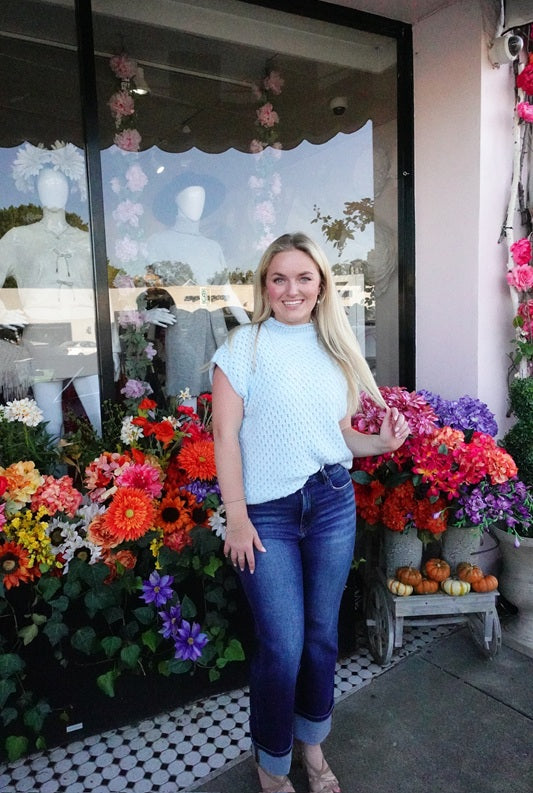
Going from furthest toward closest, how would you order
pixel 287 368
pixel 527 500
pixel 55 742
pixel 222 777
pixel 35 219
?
pixel 35 219 → pixel 527 500 → pixel 55 742 → pixel 222 777 → pixel 287 368

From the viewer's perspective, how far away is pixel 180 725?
79.0 inches

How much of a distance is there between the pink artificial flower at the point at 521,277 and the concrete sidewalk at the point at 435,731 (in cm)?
160

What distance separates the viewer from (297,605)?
1.48 meters

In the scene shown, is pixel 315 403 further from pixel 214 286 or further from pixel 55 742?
pixel 214 286

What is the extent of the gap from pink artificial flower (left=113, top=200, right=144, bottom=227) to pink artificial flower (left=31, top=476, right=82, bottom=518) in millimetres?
2287

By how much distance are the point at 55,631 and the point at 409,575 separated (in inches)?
51.1

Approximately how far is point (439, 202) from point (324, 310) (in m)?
1.63

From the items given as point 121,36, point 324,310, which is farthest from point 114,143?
point 324,310

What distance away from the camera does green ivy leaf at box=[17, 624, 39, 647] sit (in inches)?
68.3

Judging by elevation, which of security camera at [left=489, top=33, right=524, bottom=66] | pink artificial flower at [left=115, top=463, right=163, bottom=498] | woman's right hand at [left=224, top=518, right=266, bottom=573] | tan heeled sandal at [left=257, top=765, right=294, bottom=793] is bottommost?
tan heeled sandal at [left=257, top=765, right=294, bottom=793]

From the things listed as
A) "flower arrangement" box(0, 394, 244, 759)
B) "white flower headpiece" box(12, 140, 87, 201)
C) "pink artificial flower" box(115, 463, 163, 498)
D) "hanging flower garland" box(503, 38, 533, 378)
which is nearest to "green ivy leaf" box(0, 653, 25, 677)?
"flower arrangement" box(0, 394, 244, 759)

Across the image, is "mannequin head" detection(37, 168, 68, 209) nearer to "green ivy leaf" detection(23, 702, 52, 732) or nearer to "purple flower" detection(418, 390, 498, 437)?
"purple flower" detection(418, 390, 498, 437)

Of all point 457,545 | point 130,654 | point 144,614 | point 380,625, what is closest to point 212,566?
point 144,614

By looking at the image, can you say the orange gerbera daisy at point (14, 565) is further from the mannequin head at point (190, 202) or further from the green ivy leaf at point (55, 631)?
the mannequin head at point (190, 202)
